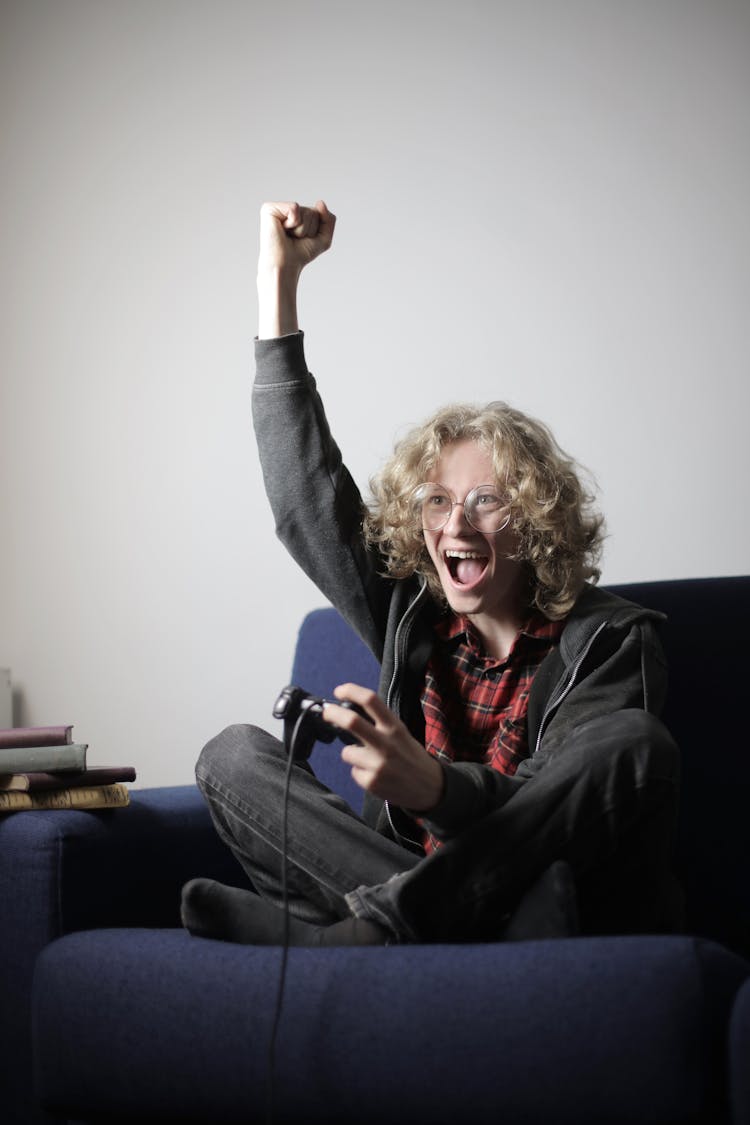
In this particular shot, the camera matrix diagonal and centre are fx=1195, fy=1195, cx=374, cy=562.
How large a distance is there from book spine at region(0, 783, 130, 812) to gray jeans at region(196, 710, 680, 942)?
0.36m

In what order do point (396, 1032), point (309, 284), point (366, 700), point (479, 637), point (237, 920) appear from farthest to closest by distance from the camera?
point (309, 284) < point (479, 637) < point (237, 920) < point (366, 700) < point (396, 1032)

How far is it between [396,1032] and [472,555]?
71cm

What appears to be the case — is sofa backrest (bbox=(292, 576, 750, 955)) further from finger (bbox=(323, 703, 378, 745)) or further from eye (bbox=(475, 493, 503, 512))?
finger (bbox=(323, 703, 378, 745))

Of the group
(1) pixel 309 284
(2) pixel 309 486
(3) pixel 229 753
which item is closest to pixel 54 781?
(3) pixel 229 753

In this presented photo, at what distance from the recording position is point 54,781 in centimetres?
159

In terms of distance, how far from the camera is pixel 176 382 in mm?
2572

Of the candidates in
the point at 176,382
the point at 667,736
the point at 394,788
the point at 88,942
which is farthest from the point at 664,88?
the point at 88,942

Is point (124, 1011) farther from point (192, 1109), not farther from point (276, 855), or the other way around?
point (276, 855)

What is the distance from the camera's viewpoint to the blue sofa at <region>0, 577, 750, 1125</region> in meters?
1.02

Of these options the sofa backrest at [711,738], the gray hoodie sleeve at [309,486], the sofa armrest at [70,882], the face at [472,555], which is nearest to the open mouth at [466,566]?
the face at [472,555]

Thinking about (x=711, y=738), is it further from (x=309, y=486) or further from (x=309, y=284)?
(x=309, y=284)

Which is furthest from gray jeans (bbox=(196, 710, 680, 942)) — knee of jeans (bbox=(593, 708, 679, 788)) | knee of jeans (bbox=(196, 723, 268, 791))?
knee of jeans (bbox=(196, 723, 268, 791))

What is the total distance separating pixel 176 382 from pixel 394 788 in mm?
1560

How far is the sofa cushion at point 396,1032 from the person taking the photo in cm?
102
